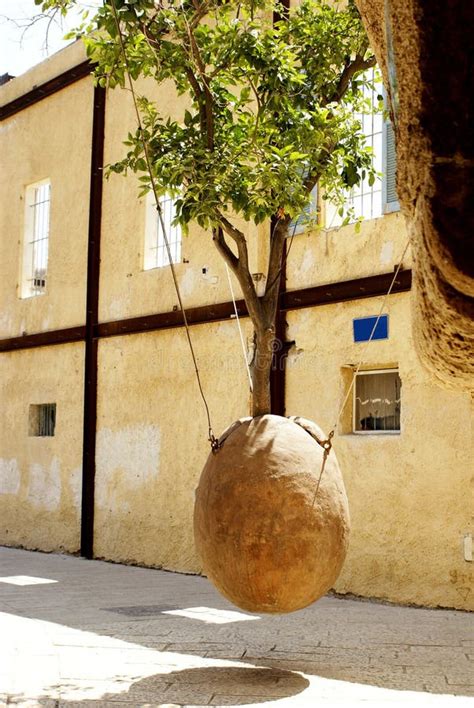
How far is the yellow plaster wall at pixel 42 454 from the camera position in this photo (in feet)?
43.0

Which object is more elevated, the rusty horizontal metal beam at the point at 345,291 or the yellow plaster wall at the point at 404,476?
the rusty horizontal metal beam at the point at 345,291

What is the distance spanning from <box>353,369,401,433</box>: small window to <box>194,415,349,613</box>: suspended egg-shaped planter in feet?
13.7

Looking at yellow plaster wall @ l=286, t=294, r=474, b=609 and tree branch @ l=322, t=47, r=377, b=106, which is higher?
tree branch @ l=322, t=47, r=377, b=106

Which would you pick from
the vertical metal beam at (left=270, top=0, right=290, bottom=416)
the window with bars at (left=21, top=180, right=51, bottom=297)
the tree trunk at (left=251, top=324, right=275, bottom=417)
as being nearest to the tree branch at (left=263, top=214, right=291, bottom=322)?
the tree trunk at (left=251, top=324, right=275, bottom=417)

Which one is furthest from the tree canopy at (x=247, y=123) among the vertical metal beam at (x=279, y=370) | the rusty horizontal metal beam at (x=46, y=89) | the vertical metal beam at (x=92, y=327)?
the rusty horizontal metal beam at (x=46, y=89)

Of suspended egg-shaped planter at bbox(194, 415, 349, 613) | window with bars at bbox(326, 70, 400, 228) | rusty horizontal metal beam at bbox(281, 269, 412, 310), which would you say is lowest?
suspended egg-shaped planter at bbox(194, 415, 349, 613)

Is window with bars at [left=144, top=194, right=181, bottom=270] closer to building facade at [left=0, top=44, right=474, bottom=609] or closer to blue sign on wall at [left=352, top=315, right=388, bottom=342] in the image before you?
building facade at [left=0, top=44, right=474, bottom=609]

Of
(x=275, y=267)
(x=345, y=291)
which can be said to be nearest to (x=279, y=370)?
(x=345, y=291)

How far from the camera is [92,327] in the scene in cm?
1314

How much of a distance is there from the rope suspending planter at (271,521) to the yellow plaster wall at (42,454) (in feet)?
26.7

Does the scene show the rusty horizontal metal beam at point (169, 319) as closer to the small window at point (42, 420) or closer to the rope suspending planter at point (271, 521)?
the small window at point (42, 420)

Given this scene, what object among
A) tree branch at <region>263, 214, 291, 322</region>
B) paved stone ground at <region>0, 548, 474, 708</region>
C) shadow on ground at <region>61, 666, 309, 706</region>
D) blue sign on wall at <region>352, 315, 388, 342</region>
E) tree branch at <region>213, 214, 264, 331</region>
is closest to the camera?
shadow on ground at <region>61, 666, 309, 706</region>

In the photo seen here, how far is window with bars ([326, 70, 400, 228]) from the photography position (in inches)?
368

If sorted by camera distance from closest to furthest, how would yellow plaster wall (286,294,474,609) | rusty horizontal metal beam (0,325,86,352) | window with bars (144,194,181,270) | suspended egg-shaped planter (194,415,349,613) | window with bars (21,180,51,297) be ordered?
1. suspended egg-shaped planter (194,415,349,613)
2. yellow plaster wall (286,294,474,609)
3. window with bars (144,194,181,270)
4. rusty horizontal metal beam (0,325,86,352)
5. window with bars (21,180,51,297)
